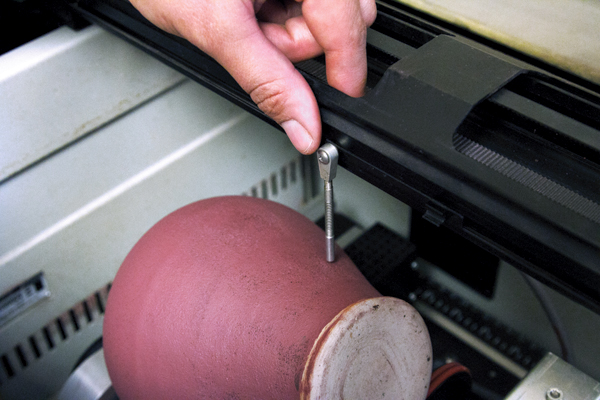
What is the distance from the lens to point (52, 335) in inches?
37.6

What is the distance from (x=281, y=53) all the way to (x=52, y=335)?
0.69 meters

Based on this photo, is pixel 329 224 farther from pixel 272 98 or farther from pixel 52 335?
pixel 52 335

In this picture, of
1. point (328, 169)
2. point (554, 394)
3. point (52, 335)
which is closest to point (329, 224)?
point (328, 169)

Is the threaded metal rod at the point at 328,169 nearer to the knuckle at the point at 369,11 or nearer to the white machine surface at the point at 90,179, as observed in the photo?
the knuckle at the point at 369,11

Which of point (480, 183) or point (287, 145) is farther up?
point (480, 183)

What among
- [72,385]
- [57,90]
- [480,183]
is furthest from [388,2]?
[72,385]

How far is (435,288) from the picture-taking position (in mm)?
1141

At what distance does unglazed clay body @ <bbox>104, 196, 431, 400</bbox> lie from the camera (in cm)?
54

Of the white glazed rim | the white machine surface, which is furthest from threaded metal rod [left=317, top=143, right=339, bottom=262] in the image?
the white machine surface

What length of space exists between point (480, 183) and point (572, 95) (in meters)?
0.20

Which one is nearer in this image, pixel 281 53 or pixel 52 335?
pixel 281 53

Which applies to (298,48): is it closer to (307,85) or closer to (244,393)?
(307,85)

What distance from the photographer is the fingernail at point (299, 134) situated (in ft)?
1.87

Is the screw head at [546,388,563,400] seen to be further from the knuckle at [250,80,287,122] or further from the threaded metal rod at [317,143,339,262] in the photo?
the knuckle at [250,80,287,122]
